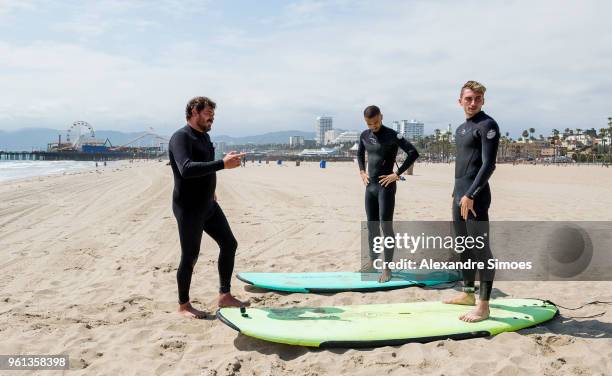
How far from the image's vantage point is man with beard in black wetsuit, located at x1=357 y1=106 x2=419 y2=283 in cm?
510

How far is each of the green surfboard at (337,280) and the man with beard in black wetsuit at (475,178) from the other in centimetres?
118

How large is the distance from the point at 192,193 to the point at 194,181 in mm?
102

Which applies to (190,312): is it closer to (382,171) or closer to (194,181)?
(194,181)

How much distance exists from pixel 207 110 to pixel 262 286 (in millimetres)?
2091

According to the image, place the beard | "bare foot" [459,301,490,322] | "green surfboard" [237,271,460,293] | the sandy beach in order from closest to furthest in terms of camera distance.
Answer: the sandy beach
"bare foot" [459,301,490,322]
the beard
"green surfboard" [237,271,460,293]

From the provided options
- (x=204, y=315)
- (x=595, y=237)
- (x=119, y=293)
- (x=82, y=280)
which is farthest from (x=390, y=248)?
(x=595, y=237)

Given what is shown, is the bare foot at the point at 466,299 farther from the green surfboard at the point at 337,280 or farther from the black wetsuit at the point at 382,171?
the black wetsuit at the point at 382,171

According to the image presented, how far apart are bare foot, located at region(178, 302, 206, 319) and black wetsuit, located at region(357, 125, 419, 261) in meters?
2.10

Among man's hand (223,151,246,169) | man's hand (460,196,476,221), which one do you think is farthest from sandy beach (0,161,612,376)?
man's hand (223,151,246,169)

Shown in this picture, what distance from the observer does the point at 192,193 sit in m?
3.92

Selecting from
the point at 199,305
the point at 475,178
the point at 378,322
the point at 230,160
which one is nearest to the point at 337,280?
the point at 378,322

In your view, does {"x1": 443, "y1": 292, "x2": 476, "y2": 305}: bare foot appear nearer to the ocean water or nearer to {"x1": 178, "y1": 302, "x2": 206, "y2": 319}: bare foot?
{"x1": 178, "y1": 302, "x2": 206, "y2": 319}: bare foot

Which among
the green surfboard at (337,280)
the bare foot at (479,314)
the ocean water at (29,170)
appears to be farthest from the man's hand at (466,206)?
the ocean water at (29,170)

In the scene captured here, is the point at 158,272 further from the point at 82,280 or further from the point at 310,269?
the point at 310,269
